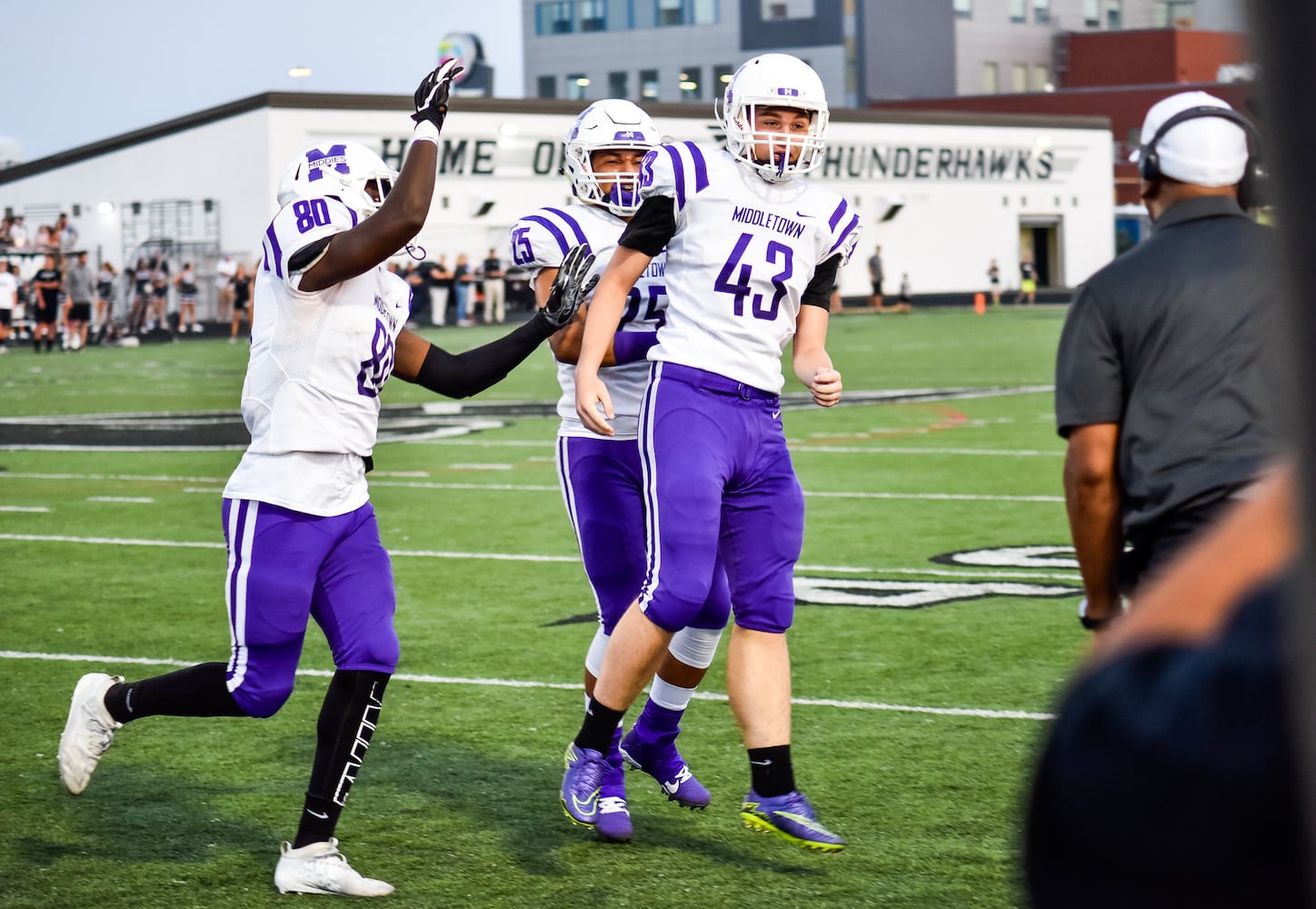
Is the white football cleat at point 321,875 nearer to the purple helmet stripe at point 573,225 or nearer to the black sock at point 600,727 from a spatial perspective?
the black sock at point 600,727

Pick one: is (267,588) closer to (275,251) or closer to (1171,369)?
(275,251)

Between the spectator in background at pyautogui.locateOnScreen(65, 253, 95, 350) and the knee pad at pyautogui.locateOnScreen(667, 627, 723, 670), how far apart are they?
2798 centimetres

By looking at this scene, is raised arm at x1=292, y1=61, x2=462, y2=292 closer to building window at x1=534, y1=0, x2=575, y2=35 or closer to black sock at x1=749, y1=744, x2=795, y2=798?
black sock at x1=749, y1=744, x2=795, y2=798

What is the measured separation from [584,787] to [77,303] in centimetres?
2975

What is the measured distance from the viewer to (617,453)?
4.90 m

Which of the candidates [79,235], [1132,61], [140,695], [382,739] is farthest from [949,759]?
[1132,61]

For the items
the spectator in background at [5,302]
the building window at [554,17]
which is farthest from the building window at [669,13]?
the spectator in background at [5,302]

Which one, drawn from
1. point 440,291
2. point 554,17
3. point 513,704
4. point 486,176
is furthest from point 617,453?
point 554,17

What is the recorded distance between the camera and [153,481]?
1288 centimetres

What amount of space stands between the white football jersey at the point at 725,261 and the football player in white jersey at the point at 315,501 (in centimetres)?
65

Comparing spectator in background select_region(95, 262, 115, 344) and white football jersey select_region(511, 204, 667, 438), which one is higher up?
spectator in background select_region(95, 262, 115, 344)

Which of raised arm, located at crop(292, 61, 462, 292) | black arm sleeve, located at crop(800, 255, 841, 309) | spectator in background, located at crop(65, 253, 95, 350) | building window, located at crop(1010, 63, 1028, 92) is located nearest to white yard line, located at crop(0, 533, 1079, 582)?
black arm sleeve, located at crop(800, 255, 841, 309)

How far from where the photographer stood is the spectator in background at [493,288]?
4094 cm

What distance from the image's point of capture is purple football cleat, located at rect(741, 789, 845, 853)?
13.9ft
